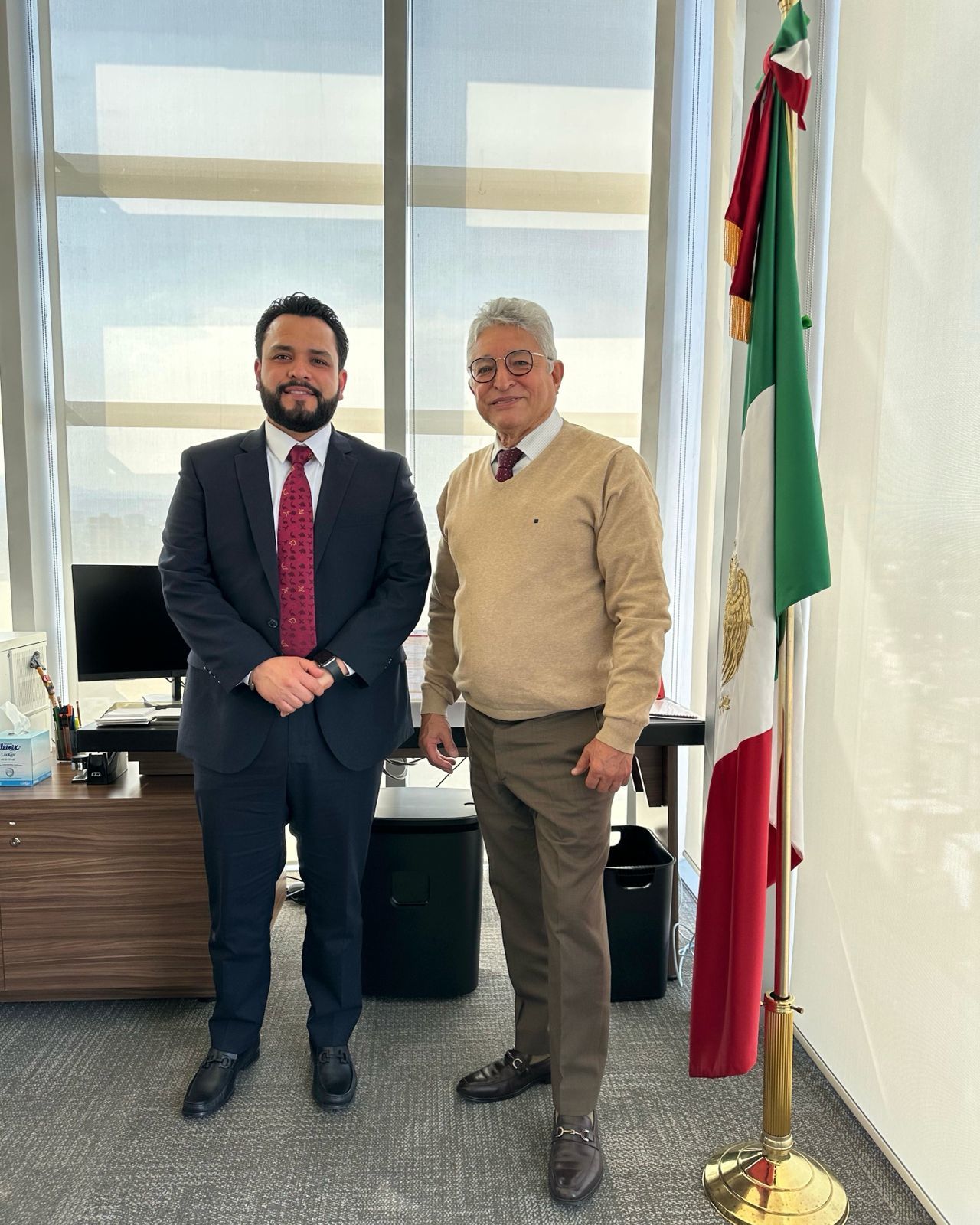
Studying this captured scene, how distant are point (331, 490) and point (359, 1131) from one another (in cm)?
141

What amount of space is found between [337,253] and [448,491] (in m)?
1.59

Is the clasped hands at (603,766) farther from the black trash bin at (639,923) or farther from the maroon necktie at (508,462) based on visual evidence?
the black trash bin at (639,923)

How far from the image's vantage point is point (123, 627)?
108 inches

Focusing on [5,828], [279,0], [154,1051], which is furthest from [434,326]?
[154,1051]

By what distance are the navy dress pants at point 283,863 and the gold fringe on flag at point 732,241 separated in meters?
1.29

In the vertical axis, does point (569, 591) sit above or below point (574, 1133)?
above

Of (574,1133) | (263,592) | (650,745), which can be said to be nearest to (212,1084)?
(574,1133)

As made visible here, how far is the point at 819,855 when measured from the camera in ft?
6.98

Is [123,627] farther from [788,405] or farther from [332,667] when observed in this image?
[788,405]

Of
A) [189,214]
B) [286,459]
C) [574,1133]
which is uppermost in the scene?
[189,214]

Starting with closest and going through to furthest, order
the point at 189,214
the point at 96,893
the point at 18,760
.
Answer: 1. the point at 96,893
2. the point at 18,760
3. the point at 189,214

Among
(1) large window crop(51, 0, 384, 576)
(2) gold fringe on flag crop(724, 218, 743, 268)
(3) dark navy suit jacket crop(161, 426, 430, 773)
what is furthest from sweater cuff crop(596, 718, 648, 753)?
(1) large window crop(51, 0, 384, 576)

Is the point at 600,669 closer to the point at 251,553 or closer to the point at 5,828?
the point at 251,553

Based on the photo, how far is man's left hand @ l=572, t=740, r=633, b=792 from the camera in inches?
67.5
